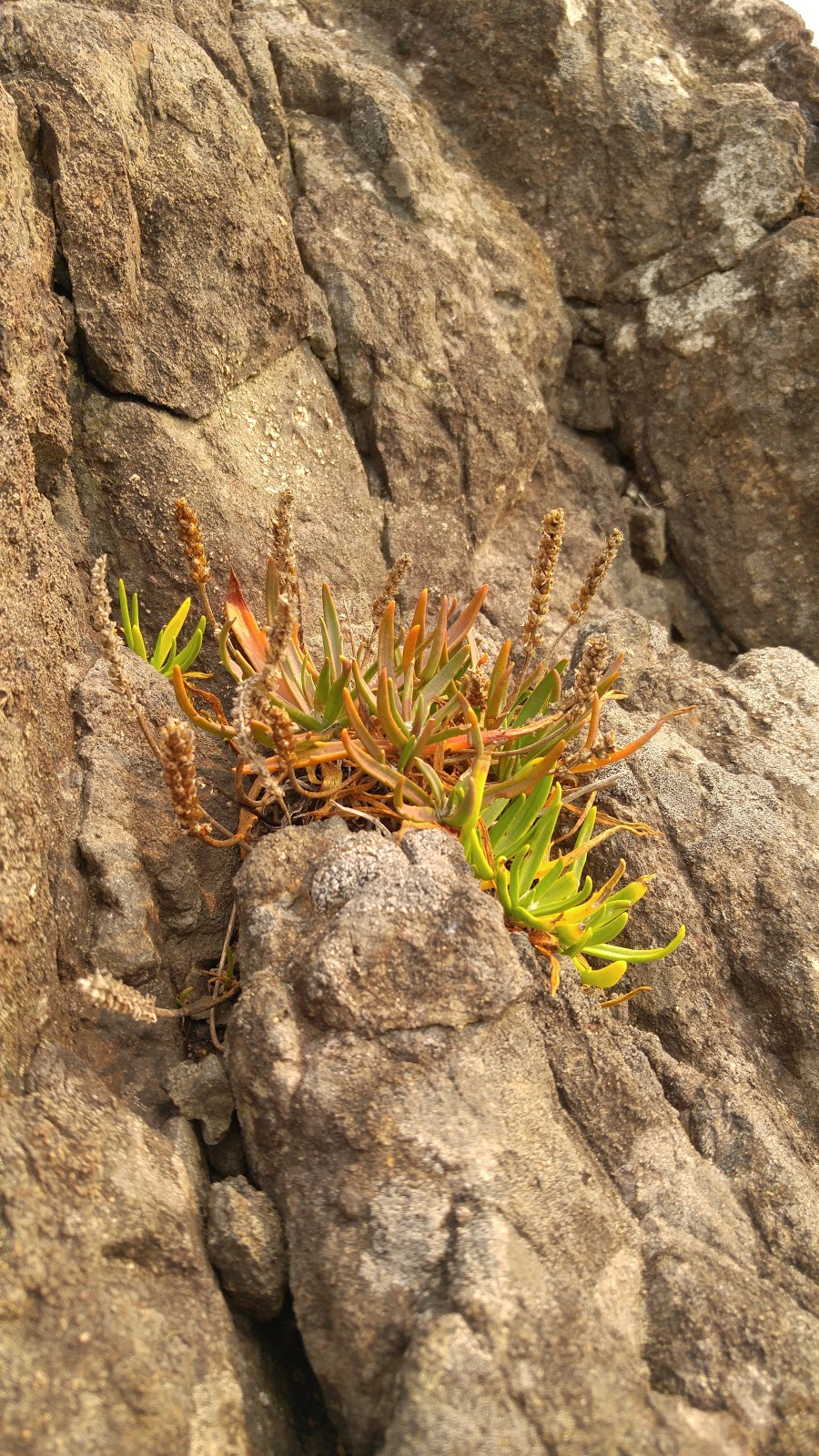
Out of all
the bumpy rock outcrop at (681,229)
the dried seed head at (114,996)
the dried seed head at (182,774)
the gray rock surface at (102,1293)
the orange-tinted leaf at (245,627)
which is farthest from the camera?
the bumpy rock outcrop at (681,229)

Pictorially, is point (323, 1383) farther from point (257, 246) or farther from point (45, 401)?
point (257, 246)

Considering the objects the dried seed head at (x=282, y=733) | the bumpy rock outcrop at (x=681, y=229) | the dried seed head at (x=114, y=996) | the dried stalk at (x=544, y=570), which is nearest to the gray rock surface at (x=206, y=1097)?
the dried seed head at (x=114, y=996)

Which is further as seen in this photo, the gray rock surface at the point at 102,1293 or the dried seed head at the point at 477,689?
the dried seed head at the point at 477,689

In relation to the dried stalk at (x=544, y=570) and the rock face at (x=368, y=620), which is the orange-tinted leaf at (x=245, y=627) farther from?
the dried stalk at (x=544, y=570)

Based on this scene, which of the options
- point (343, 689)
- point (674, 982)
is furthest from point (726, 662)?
point (343, 689)

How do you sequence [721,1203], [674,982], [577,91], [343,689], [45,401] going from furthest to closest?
[577,91] < [45,401] < [674,982] < [343,689] < [721,1203]

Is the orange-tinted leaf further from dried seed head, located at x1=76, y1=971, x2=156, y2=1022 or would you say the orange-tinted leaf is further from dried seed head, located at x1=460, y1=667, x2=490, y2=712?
dried seed head, located at x1=76, y1=971, x2=156, y2=1022

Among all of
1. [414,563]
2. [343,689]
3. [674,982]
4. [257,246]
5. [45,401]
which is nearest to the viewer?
[343,689]

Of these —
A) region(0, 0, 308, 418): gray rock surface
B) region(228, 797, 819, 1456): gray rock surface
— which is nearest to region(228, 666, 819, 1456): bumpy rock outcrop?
region(228, 797, 819, 1456): gray rock surface
